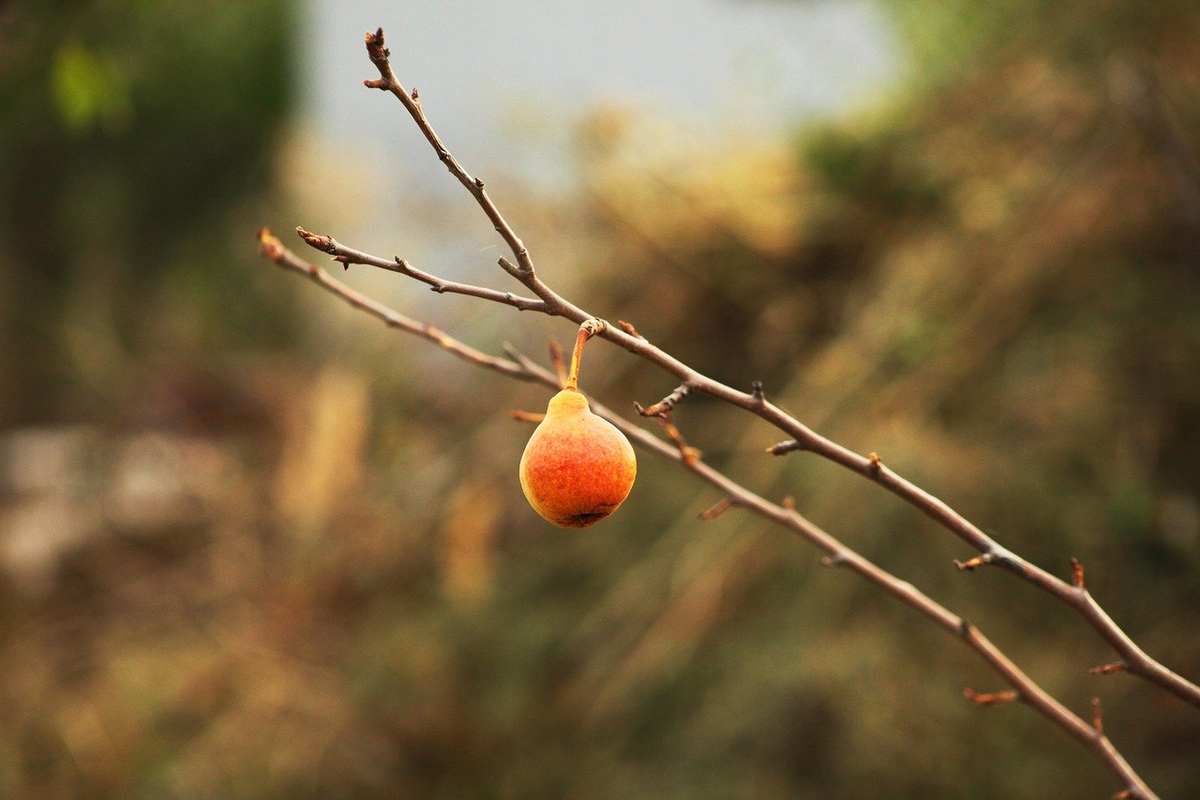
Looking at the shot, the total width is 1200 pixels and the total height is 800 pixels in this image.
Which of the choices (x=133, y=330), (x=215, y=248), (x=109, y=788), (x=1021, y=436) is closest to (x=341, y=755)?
(x=109, y=788)

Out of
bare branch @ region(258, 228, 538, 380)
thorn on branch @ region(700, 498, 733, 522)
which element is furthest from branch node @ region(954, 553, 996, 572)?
bare branch @ region(258, 228, 538, 380)

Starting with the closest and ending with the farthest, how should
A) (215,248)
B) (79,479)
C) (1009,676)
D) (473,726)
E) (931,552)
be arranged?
1. (1009,676)
2. (931,552)
3. (473,726)
4. (79,479)
5. (215,248)

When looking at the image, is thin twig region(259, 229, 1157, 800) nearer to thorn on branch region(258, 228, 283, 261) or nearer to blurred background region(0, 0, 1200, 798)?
thorn on branch region(258, 228, 283, 261)

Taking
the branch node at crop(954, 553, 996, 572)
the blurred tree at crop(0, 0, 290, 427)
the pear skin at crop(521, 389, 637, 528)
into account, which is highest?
the blurred tree at crop(0, 0, 290, 427)

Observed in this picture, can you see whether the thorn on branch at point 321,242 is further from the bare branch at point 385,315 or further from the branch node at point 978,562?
the branch node at point 978,562

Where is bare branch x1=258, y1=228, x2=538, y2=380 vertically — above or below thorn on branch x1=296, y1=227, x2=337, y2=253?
above

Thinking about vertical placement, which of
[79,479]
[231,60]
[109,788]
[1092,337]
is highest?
[231,60]

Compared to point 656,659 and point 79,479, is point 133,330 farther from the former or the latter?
point 656,659
